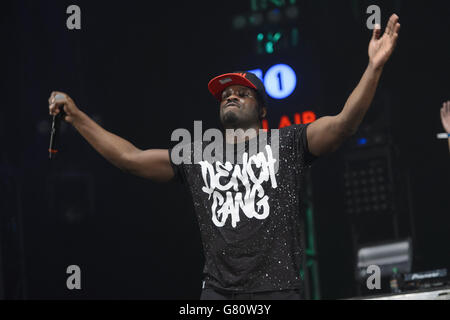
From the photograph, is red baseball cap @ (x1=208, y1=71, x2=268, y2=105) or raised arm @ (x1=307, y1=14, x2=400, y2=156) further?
red baseball cap @ (x1=208, y1=71, x2=268, y2=105)

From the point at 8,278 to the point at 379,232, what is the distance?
125 inches

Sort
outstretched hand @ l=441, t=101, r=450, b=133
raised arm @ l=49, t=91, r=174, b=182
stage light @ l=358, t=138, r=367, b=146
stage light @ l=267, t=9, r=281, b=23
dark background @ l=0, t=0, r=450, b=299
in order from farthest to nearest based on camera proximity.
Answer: stage light @ l=267, t=9, r=281, b=23
stage light @ l=358, t=138, r=367, b=146
dark background @ l=0, t=0, r=450, b=299
outstretched hand @ l=441, t=101, r=450, b=133
raised arm @ l=49, t=91, r=174, b=182

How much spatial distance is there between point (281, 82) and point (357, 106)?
3548mm

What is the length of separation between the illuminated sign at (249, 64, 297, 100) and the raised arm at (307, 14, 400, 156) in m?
3.33

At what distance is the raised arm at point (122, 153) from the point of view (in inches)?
101

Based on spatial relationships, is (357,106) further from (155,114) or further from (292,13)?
(155,114)

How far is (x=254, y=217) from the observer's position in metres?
2.30

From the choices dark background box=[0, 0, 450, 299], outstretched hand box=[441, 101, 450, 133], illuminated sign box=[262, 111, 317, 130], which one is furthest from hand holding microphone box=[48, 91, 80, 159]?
illuminated sign box=[262, 111, 317, 130]

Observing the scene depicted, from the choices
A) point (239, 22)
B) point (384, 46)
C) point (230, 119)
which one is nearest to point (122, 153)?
point (230, 119)

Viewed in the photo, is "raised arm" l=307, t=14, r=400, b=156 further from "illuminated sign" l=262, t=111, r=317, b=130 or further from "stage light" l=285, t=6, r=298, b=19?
"stage light" l=285, t=6, r=298, b=19

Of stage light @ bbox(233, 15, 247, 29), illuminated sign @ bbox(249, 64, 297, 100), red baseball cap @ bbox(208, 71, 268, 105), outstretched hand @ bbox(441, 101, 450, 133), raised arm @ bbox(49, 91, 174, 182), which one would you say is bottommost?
raised arm @ bbox(49, 91, 174, 182)

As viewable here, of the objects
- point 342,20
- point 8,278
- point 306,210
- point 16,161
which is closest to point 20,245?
point 8,278

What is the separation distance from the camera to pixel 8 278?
16.0 ft

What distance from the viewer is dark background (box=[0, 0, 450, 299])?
16.9 ft
